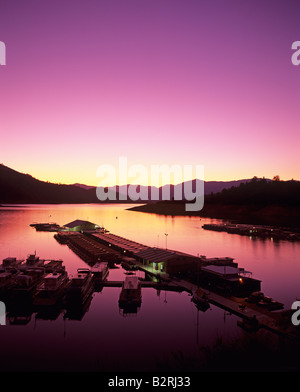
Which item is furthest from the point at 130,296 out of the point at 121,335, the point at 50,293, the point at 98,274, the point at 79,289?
the point at 98,274

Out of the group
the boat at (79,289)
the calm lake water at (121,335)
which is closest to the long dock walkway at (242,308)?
the calm lake water at (121,335)

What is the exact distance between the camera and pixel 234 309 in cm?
3466

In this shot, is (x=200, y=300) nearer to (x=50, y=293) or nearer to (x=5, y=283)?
(x=50, y=293)

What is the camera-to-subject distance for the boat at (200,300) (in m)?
37.5

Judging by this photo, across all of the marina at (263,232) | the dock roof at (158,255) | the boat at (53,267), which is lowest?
the marina at (263,232)

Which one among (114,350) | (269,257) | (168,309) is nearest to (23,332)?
(114,350)

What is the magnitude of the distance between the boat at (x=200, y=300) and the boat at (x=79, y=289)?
13913mm

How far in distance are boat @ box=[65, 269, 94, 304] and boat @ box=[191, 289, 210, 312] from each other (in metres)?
13.9

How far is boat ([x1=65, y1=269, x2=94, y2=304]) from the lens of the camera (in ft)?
126

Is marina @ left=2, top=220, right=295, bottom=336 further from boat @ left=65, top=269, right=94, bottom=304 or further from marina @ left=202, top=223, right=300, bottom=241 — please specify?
marina @ left=202, top=223, right=300, bottom=241

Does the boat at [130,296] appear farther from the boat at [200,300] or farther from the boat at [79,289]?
the boat at [200,300]

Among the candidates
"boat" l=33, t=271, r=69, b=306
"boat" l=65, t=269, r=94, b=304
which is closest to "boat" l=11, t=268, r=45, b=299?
"boat" l=33, t=271, r=69, b=306

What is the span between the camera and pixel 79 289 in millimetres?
39500
